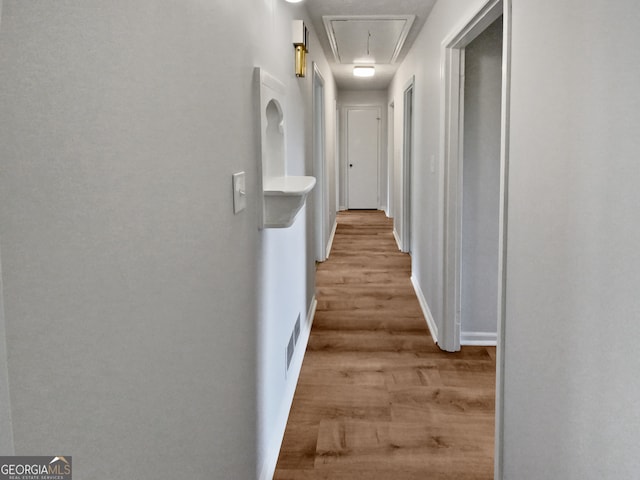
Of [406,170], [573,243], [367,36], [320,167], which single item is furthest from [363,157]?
[573,243]

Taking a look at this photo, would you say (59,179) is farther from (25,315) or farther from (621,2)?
(621,2)

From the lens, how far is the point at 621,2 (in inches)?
43.1

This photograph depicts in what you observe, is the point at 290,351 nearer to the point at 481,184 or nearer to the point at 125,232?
the point at 481,184

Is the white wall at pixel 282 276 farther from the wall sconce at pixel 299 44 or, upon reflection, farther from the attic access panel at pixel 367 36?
the attic access panel at pixel 367 36

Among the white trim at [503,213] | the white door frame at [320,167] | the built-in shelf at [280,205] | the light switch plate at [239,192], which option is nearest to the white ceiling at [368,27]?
the white door frame at [320,167]

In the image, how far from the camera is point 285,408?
2574mm

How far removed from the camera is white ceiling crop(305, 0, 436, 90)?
361cm

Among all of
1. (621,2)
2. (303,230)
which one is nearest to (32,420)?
(621,2)

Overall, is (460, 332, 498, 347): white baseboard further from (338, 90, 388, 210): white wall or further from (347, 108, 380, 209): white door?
(347, 108, 380, 209): white door

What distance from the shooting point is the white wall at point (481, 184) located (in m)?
3.28

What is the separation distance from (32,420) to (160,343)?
390 millimetres

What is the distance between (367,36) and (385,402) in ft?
10.3

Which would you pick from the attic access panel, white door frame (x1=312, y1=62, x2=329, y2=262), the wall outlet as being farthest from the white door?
the wall outlet

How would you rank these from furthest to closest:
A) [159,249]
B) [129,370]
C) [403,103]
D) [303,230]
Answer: [403,103] → [303,230] → [159,249] → [129,370]
